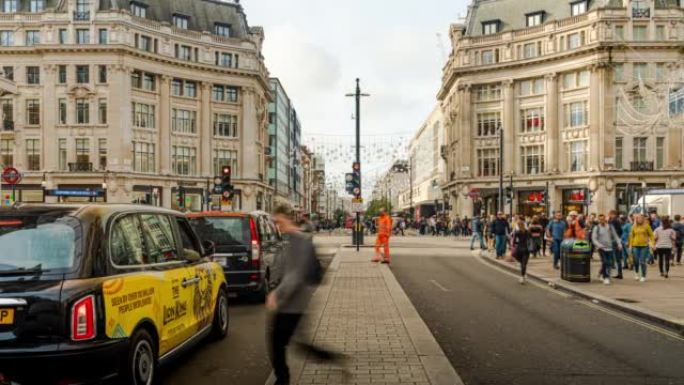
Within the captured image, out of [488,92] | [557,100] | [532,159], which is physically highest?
[488,92]

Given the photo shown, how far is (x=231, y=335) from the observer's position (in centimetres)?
877

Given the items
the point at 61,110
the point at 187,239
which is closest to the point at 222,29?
the point at 61,110

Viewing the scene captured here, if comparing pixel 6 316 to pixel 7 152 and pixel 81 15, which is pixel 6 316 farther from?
pixel 7 152

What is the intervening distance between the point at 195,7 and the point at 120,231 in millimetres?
64895

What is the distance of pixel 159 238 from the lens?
250 inches

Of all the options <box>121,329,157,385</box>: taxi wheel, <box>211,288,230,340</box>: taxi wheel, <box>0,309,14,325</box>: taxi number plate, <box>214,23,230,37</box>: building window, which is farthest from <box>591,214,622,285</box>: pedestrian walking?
<box>214,23,230,37</box>: building window

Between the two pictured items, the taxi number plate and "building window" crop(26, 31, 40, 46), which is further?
"building window" crop(26, 31, 40, 46)

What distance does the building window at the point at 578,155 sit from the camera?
58.1 m

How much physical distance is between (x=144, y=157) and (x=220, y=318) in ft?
177

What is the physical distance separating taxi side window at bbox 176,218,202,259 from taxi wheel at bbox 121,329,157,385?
1.59 m

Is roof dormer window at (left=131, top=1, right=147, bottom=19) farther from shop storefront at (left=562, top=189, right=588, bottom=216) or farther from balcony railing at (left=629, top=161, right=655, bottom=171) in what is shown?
balcony railing at (left=629, top=161, right=655, bottom=171)

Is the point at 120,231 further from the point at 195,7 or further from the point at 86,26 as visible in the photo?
the point at 195,7

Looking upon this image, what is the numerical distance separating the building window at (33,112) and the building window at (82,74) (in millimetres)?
4113

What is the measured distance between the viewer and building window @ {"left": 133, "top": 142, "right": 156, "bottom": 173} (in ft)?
192
